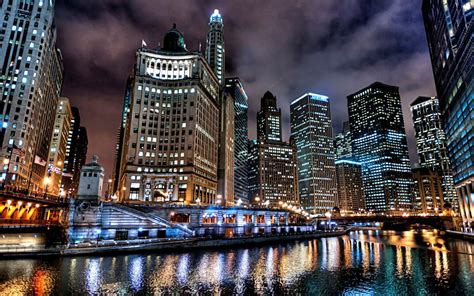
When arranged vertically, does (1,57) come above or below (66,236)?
above

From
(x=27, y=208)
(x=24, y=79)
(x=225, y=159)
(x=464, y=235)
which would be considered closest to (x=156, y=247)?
(x=27, y=208)

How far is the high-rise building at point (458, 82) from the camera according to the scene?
10444 centimetres

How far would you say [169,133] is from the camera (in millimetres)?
143625

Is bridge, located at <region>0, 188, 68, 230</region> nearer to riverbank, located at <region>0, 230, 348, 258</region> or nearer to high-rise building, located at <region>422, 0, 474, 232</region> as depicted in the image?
riverbank, located at <region>0, 230, 348, 258</region>

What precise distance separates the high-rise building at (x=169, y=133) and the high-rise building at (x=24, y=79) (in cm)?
4015

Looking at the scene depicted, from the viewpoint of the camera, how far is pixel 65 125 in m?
197

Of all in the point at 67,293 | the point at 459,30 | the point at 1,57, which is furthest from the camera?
the point at 1,57

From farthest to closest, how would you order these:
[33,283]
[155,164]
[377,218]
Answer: [377,218]
[155,164]
[33,283]

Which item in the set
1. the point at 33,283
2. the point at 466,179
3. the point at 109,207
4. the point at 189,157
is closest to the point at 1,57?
the point at 189,157

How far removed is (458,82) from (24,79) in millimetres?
179316

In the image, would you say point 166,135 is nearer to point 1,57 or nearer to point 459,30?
point 1,57

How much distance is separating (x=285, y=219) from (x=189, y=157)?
52664 millimetres

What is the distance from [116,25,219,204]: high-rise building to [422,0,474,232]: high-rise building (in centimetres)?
10828

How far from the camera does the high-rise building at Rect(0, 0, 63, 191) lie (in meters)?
123
